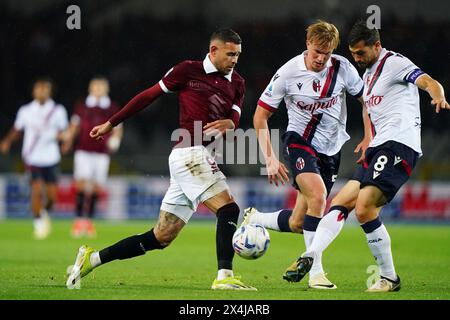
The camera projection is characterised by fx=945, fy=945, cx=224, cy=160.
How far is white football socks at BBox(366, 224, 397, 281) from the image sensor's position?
7582mm

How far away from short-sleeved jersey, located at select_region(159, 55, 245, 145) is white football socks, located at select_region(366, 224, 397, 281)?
1526mm

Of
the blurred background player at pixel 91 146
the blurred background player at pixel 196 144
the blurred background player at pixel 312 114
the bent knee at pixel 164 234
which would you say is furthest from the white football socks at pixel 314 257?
the blurred background player at pixel 91 146

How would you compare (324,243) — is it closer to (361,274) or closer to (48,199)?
(361,274)

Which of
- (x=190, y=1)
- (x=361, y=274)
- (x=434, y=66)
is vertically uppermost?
(x=190, y=1)

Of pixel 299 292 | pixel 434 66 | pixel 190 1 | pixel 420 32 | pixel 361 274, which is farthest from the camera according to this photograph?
pixel 190 1

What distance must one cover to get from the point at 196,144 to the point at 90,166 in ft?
29.2

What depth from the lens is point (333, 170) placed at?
8.65 m

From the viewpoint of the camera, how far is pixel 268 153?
800 centimetres

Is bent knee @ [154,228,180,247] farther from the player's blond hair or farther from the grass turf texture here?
the player's blond hair

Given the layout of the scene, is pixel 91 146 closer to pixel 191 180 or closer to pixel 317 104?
pixel 317 104

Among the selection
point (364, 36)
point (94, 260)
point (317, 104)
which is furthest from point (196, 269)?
point (364, 36)
